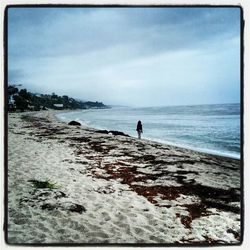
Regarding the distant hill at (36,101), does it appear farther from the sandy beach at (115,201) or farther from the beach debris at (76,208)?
the beach debris at (76,208)

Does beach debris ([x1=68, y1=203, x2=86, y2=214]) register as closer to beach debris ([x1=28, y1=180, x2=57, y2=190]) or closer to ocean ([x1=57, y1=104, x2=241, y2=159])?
beach debris ([x1=28, y1=180, x2=57, y2=190])

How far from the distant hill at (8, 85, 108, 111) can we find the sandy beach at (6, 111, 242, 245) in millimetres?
153

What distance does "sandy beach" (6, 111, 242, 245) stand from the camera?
2996 millimetres

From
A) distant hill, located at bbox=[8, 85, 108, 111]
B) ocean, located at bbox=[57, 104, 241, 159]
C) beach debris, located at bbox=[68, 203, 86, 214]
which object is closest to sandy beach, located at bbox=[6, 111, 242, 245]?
beach debris, located at bbox=[68, 203, 86, 214]

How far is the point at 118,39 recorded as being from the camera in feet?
11.3

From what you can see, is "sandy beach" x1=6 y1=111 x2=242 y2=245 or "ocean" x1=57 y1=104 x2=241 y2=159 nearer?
"sandy beach" x1=6 y1=111 x2=242 y2=245

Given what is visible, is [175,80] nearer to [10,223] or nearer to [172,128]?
[10,223]

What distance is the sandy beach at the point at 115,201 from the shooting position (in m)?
3.00

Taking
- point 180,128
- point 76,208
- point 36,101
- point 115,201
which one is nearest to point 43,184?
point 76,208

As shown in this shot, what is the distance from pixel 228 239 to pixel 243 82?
1.52 metres

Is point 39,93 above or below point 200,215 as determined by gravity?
above

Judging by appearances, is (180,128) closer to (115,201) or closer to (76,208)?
(115,201)

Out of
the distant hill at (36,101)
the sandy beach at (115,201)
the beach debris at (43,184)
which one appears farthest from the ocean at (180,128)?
the beach debris at (43,184)

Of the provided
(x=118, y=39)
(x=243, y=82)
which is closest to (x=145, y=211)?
(x=243, y=82)
